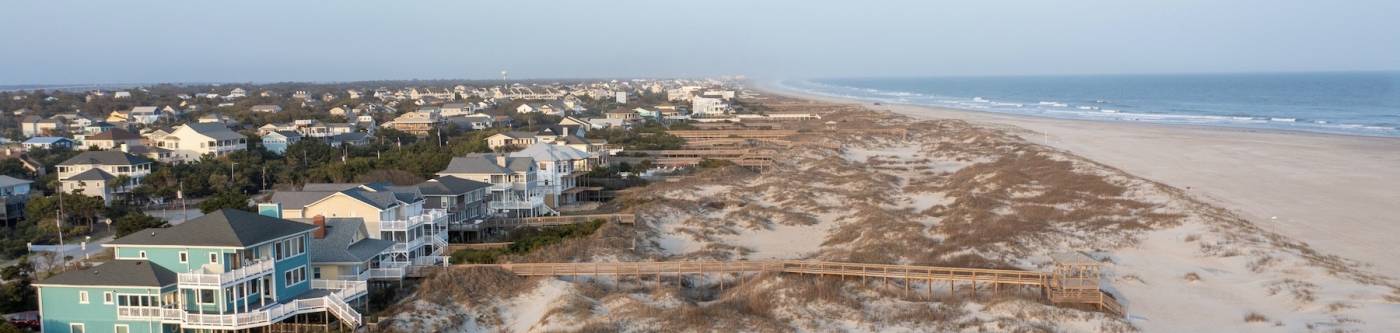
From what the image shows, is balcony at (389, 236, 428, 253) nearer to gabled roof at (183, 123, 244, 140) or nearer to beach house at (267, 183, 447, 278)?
beach house at (267, 183, 447, 278)

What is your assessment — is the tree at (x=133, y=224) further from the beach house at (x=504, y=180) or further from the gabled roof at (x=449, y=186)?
the beach house at (x=504, y=180)

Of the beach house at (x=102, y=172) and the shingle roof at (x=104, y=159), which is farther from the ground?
the shingle roof at (x=104, y=159)

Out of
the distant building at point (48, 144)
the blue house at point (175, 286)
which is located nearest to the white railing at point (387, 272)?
the blue house at point (175, 286)

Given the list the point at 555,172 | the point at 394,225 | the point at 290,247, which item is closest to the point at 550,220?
the point at 555,172

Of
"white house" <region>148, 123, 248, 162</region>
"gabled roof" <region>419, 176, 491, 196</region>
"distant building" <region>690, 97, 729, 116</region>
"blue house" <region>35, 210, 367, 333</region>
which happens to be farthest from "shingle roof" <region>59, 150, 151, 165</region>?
"distant building" <region>690, 97, 729, 116</region>

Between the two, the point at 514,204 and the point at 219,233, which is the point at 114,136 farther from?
the point at 219,233

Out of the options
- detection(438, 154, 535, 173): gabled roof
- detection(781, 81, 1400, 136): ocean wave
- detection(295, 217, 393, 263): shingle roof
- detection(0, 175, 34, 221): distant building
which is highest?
detection(438, 154, 535, 173): gabled roof

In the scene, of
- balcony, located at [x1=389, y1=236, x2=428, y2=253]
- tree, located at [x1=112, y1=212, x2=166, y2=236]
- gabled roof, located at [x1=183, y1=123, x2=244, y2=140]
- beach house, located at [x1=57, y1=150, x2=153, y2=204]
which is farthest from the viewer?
gabled roof, located at [x1=183, y1=123, x2=244, y2=140]
